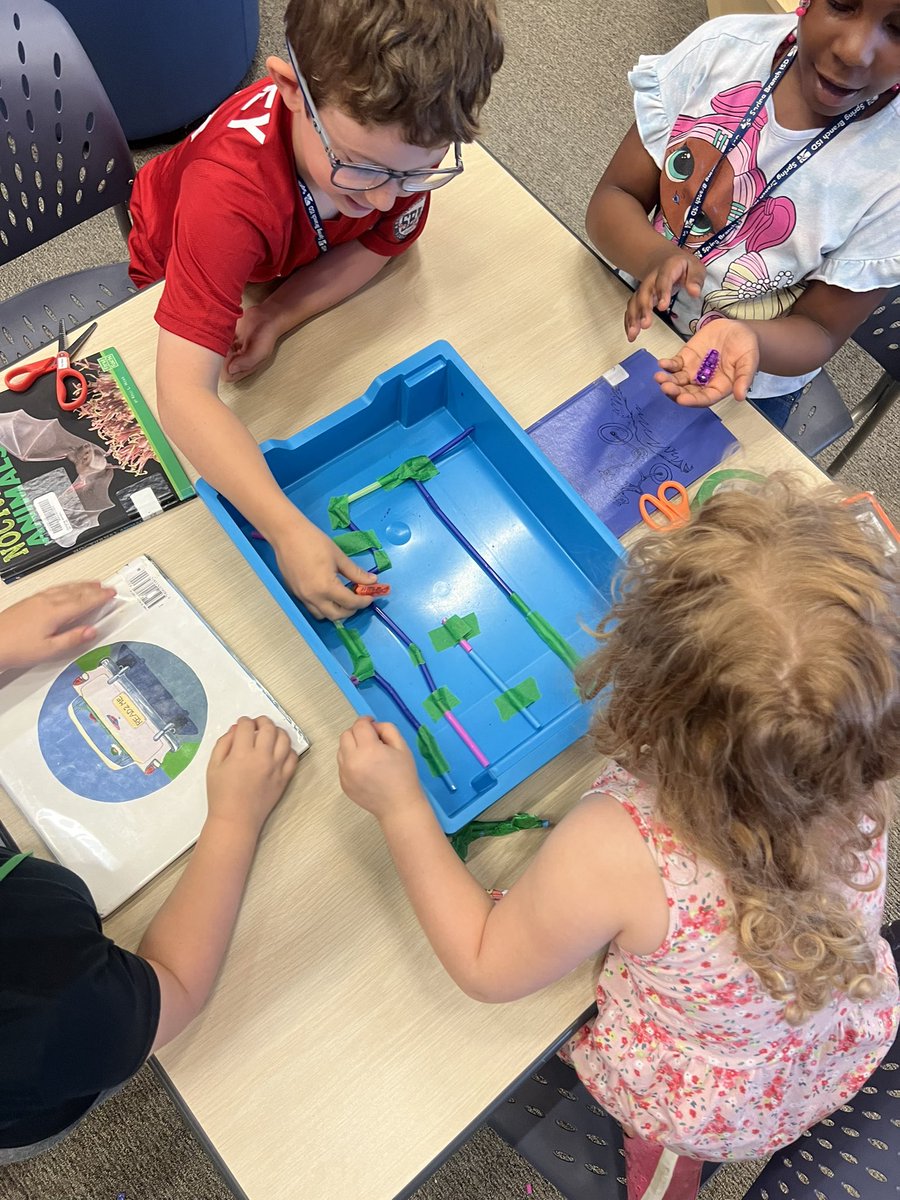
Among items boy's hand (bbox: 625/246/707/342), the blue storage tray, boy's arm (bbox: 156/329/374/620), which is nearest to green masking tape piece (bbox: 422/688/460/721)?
the blue storage tray

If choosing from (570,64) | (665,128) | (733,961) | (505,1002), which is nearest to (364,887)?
(505,1002)

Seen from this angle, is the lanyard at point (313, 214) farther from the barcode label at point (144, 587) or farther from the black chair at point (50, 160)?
the barcode label at point (144, 587)

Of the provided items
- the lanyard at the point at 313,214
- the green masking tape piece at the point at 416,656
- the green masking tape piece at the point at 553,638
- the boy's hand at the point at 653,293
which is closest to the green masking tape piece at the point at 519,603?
the green masking tape piece at the point at 553,638

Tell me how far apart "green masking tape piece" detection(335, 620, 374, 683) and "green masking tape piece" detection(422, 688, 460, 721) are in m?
0.06

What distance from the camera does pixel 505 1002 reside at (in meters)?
0.68

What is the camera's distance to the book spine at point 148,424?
2.72 feet

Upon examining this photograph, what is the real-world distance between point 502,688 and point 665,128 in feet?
2.47

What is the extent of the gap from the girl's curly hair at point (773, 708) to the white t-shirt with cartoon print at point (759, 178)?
1.71 feet

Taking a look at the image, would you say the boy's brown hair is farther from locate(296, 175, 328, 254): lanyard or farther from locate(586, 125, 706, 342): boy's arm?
locate(586, 125, 706, 342): boy's arm

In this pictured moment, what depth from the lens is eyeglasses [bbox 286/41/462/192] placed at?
737 mm

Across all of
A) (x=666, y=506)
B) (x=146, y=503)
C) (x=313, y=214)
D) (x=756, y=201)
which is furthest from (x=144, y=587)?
(x=756, y=201)

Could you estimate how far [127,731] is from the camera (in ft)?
2.40

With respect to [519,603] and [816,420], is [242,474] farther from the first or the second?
[816,420]

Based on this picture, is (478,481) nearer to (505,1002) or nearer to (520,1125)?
(505,1002)
